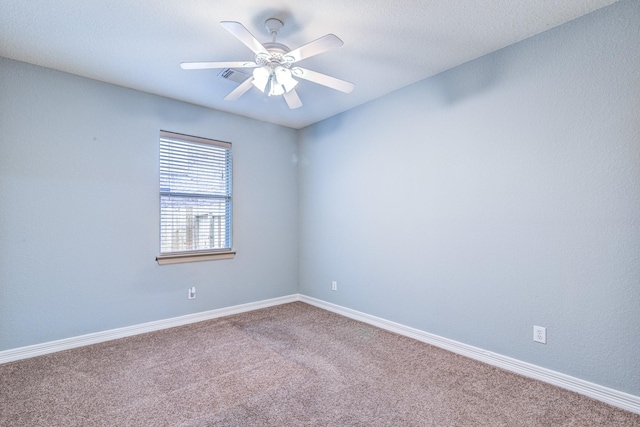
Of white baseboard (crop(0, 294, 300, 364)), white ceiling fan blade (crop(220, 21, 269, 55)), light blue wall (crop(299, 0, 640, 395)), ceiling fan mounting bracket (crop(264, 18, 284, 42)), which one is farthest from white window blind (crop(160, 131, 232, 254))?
white ceiling fan blade (crop(220, 21, 269, 55))

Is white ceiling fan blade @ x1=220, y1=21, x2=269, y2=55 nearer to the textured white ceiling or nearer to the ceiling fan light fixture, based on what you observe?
the ceiling fan light fixture

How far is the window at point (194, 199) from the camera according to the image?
3479mm

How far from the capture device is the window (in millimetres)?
3479

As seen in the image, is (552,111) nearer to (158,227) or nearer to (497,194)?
(497,194)

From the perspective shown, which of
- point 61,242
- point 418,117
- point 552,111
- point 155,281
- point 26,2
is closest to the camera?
point 26,2

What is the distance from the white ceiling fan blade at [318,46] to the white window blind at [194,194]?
2.09 meters

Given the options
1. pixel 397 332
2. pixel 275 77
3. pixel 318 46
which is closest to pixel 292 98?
pixel 275 77

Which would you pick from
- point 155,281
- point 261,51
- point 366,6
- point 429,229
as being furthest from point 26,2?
point 429,229

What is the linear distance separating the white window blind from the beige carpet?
1107 mm

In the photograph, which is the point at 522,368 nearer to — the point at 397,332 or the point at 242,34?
the point at 397,332

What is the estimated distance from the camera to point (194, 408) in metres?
1.98

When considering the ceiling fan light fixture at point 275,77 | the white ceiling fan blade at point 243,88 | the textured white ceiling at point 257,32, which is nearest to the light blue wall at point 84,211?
the textured white ceiling at point 257,32

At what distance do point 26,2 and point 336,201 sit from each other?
310 centimetres

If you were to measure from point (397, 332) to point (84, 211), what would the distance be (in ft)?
10.6
